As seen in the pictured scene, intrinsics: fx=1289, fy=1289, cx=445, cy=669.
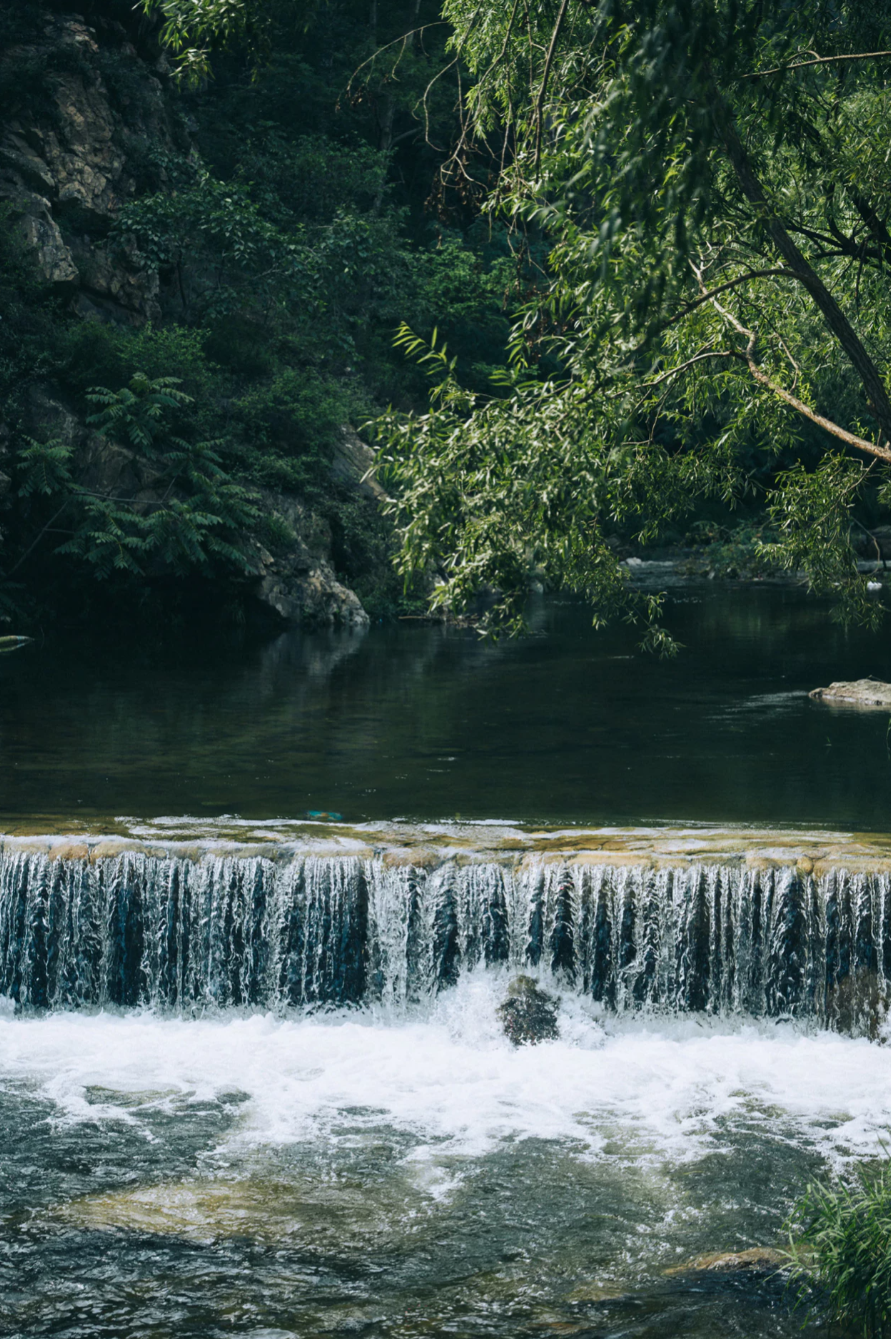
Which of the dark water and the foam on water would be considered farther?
the dark water

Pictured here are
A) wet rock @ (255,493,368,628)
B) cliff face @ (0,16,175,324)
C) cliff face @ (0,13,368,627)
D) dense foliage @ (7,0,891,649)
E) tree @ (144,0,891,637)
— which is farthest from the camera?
wet rock @ (255,493,368,628)

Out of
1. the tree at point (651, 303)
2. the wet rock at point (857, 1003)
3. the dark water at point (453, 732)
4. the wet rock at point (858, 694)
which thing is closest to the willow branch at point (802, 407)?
the tree at point (651, 303)

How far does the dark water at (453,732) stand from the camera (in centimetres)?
1320

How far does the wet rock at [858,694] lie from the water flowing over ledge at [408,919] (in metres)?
8.33

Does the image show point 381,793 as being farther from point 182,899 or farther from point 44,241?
point 44,241

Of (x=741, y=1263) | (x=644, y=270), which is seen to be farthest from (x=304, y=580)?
(x=741, y=1263)

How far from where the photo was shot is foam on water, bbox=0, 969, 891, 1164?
325 inches

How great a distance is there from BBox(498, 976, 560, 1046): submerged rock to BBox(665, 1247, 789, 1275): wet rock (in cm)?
344

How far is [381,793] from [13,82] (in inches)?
802

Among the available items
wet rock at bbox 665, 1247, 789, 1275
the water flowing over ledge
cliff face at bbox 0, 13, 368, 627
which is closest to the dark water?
the water flowing over ledge

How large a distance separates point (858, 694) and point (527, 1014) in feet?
35.6

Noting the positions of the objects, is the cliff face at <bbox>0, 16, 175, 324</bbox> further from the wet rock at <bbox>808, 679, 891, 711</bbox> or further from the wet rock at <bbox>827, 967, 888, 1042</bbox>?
the wet rock at <bbox>827, 967, 888, 1042</bbox>

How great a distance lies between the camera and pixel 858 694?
754 inches

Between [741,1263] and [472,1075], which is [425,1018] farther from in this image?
[741,1263]
